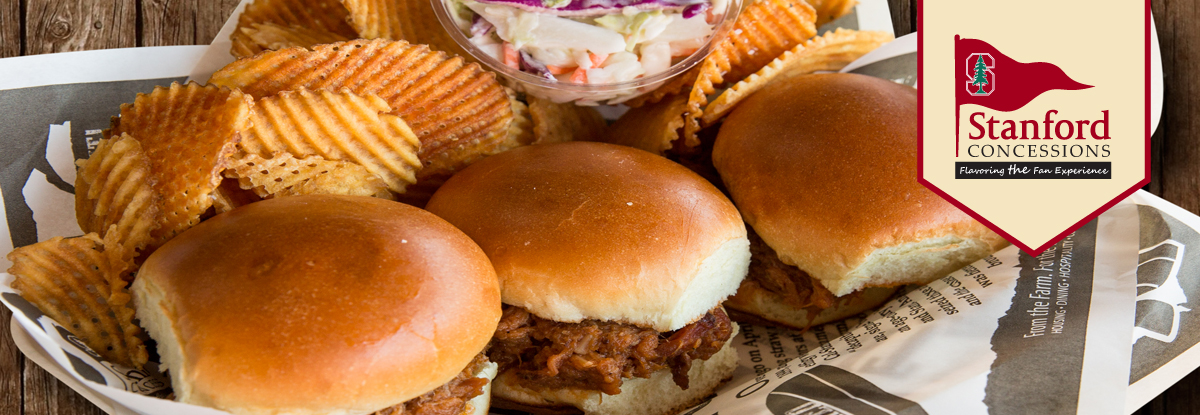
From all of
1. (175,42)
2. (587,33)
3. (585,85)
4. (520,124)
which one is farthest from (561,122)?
(175,42)

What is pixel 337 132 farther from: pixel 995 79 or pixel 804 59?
pixel 995 79

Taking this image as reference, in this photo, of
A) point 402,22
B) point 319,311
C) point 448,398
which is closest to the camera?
point 319,311

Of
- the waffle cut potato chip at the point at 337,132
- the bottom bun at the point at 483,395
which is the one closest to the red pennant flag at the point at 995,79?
the bottom bun at the point at 483,395

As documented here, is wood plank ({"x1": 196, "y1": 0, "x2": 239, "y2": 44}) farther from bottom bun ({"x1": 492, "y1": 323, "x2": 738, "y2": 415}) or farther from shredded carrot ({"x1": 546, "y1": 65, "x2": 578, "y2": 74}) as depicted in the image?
bottom bun ({"x1": 492, "y1": 323, "x2": 738, "y2": 415})

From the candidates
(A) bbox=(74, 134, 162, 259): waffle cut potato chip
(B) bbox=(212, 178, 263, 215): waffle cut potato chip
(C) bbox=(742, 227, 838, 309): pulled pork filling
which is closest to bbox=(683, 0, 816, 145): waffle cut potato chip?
Result: (C) bbox=(742, 227, 838, 309): pulled pork filling

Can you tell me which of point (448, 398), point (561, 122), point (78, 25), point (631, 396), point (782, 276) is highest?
point (78, 25)
